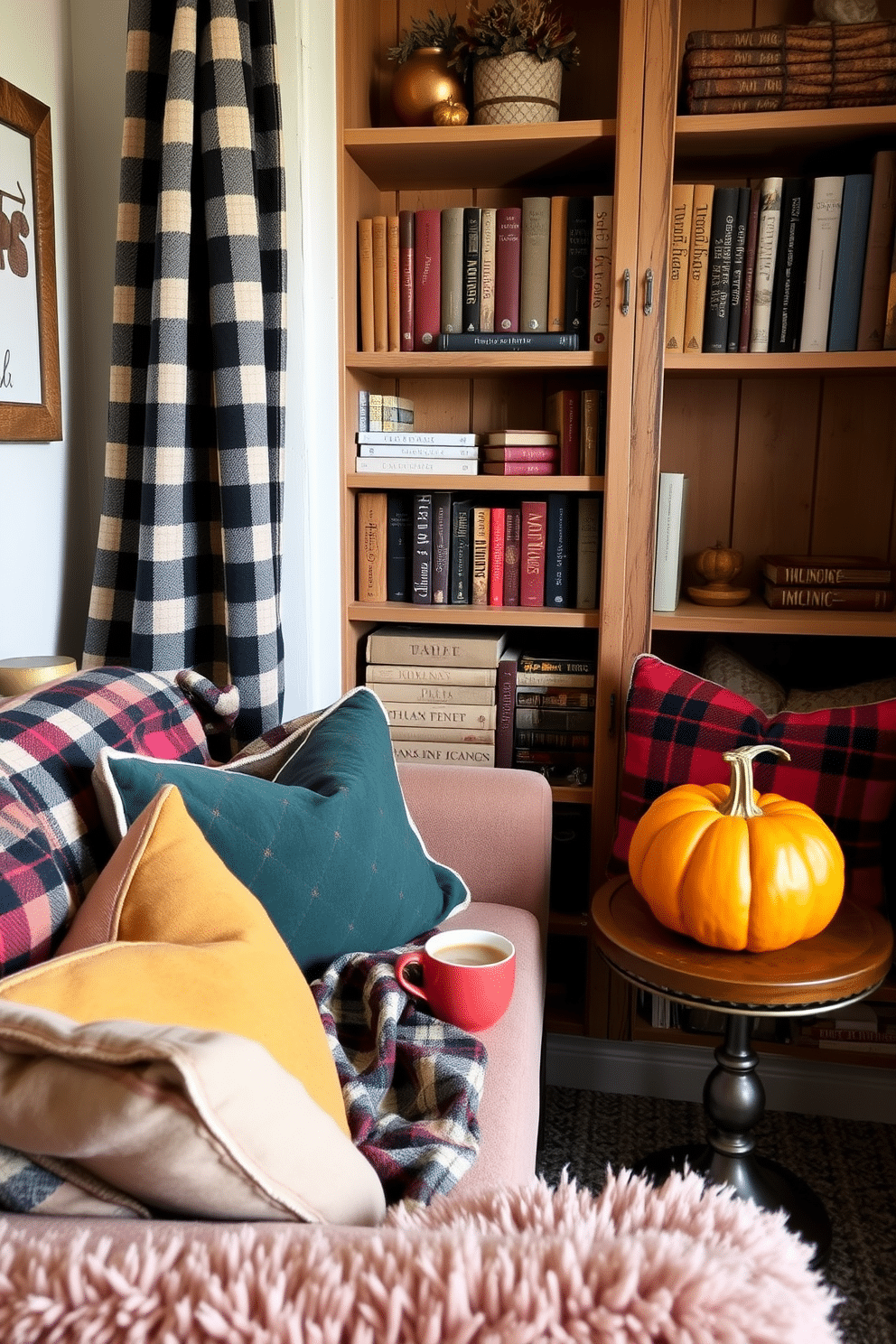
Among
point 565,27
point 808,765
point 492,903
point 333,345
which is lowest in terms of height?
point 492,903

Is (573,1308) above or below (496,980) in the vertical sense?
above

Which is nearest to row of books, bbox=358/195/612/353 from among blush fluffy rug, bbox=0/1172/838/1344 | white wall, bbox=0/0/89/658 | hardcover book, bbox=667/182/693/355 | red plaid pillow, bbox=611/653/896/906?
hardcover book, bbox=667/182/693/355

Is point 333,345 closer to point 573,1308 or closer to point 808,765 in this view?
point 808,765

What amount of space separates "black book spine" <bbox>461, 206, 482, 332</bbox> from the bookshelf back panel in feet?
1.42

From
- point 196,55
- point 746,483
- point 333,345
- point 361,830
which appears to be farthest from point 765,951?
point 196,55

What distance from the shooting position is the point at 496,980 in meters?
1.19

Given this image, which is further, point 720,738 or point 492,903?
point 720,738

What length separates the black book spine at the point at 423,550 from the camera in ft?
6.63

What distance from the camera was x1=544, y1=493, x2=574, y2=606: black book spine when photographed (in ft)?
6.54

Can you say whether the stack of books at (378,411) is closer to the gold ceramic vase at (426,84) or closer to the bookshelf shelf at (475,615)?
the bookshelf shelf at (475,615)

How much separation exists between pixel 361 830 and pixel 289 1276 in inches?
29.5

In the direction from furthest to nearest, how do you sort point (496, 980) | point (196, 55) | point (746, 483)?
1. point (746, 483)
2. point (196, 55)
3. point (496, 980)

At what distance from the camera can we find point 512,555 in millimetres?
2031

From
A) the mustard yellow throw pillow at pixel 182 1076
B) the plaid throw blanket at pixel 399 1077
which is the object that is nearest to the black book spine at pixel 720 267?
the plaid throw blanket at pixel 399 1077
